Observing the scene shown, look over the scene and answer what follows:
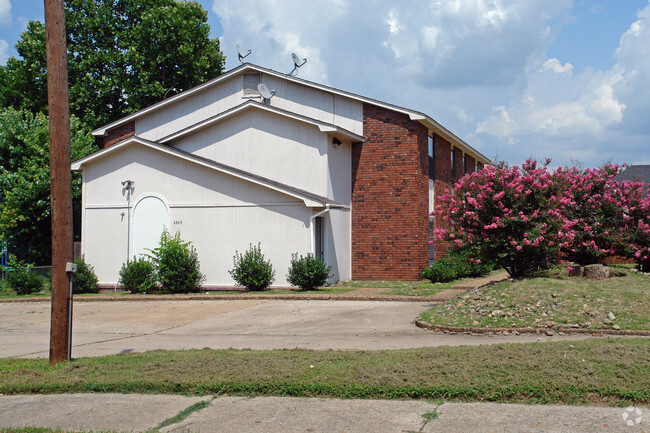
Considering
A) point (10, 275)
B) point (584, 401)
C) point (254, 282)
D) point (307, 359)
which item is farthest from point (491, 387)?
point (10, 275)

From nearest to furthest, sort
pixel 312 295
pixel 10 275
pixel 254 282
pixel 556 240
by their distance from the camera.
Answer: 1. pixel 556 240
2. pixel 312 295
3. pixel 254 282
4. pixel 10 275

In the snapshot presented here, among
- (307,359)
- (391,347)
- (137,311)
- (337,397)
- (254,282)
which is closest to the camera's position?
(337,397)

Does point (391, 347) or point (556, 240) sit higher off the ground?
point (556, 240)

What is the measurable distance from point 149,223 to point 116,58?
19.1 metres

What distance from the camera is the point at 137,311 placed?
56.2ft

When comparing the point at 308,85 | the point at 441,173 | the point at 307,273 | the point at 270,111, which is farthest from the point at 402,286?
the point at 308,85

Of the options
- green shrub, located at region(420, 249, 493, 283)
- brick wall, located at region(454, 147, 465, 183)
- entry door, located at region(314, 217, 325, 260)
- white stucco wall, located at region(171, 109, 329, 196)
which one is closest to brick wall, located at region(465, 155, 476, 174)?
brick wall, located at region(454, 147, 465, 183)

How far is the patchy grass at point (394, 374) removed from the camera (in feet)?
22.6

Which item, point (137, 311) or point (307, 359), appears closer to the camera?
point (307, 359)

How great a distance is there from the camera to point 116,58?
125 feet

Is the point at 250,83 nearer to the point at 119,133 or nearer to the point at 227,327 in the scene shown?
the point at 119,133

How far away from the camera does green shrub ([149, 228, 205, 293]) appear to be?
21.2m

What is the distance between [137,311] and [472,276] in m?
13.4

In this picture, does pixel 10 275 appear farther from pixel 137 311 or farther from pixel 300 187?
pixel 300 187
